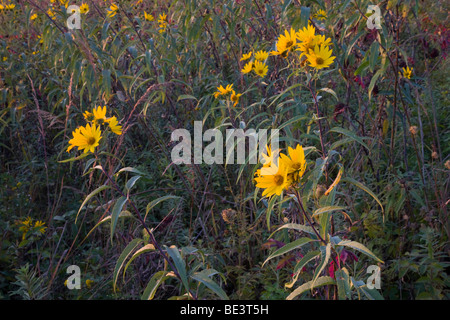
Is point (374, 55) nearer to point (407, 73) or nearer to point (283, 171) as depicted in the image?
point (407, 73)

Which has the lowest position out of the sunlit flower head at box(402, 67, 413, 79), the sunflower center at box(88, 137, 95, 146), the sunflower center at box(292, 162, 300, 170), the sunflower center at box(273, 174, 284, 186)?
the sunflower center at box(273, 174, 284, 186)

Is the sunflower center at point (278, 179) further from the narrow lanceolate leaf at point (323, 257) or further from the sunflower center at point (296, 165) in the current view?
the narrow lanceolate leaf at point (323, 257)

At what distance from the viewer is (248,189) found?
6.57 ft

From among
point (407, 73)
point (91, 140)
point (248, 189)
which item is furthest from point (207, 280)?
point (407, 73)

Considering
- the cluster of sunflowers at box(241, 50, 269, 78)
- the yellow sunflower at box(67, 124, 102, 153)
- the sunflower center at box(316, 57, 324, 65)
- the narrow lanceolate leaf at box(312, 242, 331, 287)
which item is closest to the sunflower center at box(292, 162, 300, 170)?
the narrow lanceolate leaf at box(312, 242, 331, 287)

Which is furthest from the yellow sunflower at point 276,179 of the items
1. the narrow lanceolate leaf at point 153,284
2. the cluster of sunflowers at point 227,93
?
the cluster of sunflowers at point 227,93

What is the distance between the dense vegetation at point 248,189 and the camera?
113 centimetres

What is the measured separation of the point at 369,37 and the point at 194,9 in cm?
87

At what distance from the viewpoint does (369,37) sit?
6.72ft

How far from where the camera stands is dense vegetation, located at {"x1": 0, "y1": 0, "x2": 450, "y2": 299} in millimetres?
1127

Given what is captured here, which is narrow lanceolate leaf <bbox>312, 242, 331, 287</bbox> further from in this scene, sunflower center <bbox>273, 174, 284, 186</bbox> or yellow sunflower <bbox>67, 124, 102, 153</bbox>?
yellow sunflower <bbox>67, 124, 102, 153</bbox>

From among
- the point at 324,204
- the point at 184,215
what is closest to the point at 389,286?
the point at 324,204

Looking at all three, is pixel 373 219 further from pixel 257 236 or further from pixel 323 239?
pixel 323 239

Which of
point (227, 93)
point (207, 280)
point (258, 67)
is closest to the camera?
point (207, 280)
